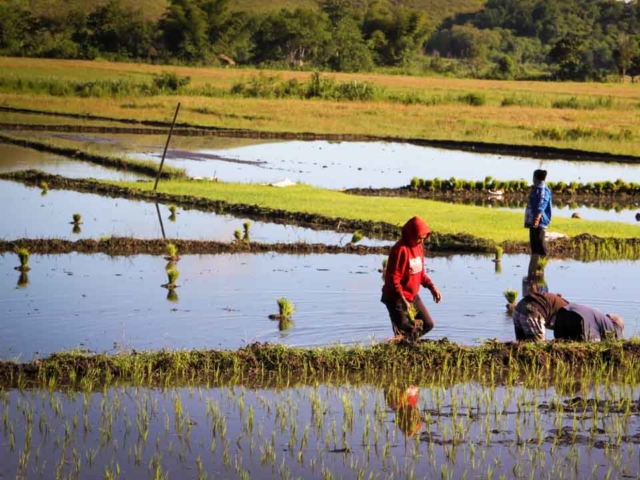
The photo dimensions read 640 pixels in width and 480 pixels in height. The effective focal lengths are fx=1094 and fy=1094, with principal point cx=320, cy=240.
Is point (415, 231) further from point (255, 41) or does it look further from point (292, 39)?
point (255, 41)

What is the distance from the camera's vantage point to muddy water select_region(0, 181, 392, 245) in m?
15.8

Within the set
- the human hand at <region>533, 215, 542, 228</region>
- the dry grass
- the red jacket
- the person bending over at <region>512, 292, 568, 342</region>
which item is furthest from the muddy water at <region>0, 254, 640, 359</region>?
the dry grass

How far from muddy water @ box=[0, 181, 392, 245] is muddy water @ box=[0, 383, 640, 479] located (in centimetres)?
763

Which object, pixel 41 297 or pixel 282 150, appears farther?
pixel 282 150

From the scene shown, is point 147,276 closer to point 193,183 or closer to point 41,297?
point 41,297

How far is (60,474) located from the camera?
6188 mm

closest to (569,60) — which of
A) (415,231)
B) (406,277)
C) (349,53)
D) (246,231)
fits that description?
(349,53)

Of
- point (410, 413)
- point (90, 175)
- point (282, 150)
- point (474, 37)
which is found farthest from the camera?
point (474, 37)

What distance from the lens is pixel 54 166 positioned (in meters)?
24.7

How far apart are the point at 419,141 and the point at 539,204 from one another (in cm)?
2162

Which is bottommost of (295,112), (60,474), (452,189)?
(60,474)

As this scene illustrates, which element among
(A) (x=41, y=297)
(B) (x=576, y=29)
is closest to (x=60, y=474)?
(A) (x=41, y=297)

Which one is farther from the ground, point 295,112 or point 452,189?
point 295,112

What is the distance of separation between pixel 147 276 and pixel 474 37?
11026 cm
